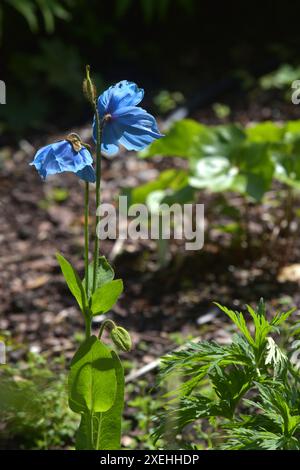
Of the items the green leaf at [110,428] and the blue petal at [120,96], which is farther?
the green leaf at [110,428]

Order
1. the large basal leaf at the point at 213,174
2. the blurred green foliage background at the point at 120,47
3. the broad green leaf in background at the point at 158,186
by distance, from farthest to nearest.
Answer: the blurred green foliage background at the point at 120,47 → the broad green leaf in background at the point at 158,186 → the large basal leaf at the point at 213,174

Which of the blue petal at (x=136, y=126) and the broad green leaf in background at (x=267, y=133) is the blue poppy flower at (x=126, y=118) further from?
the broad green leaf in background at (x=267, y=133)

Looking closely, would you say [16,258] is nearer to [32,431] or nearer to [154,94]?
[32,431]

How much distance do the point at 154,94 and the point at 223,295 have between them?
2020mm

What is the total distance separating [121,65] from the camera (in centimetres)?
518

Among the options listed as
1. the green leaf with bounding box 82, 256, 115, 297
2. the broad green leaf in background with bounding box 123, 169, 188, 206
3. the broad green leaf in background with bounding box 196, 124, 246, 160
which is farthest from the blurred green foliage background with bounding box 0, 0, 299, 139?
the green leaf with bounding box 82, 256, 115, 297

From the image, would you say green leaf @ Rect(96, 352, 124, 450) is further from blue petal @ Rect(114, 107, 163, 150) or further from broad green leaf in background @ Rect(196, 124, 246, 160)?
broad green leaf in background @ Rect(196, 124, 246, 160)

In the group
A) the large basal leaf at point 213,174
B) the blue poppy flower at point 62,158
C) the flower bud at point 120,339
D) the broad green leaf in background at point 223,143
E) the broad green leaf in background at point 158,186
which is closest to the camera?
the blue poppy flower at point 62,158

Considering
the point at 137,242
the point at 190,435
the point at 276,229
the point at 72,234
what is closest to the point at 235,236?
the point at 276,229

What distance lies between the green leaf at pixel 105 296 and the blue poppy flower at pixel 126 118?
0.30 m

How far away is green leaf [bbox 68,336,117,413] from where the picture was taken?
6.07 feet

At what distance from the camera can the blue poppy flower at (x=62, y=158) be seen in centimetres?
177

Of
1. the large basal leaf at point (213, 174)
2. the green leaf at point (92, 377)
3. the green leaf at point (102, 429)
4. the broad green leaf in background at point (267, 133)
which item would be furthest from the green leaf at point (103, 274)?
the broad green leaf in background at point (267, 133)

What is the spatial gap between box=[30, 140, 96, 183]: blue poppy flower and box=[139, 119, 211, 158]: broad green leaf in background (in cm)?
139
